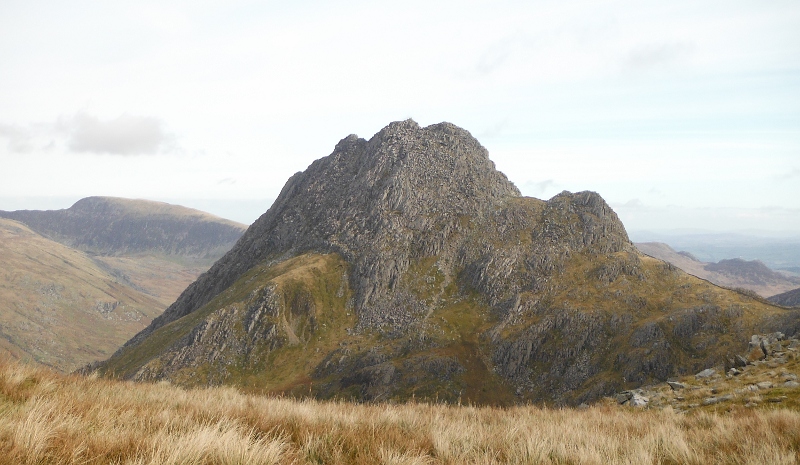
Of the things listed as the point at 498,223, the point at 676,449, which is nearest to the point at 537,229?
the point at 498,223

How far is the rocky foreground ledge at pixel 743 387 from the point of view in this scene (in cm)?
1639

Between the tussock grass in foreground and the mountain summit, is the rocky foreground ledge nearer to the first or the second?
the tussock grass in foreground

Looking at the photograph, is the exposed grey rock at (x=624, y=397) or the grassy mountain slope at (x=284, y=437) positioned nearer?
the grassy mountain slope at (x=284, y=437)

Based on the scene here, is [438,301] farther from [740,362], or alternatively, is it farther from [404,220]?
[740,362]

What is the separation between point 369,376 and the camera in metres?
115

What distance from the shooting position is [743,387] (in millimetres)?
19469

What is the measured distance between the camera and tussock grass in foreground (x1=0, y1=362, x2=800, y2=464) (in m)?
5.58

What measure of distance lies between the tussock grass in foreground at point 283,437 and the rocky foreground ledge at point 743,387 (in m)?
7.37

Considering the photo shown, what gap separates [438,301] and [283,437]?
133m

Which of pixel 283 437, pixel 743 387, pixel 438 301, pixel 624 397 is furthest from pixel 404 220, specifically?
pixel 283 437

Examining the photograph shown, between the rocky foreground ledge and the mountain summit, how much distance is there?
7222 centimetres

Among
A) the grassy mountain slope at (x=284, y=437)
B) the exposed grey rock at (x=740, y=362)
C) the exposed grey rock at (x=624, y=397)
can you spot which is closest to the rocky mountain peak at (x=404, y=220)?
the exposed grey rock at (x=740, y=362)

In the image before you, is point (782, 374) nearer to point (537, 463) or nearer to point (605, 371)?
point (537, 463)

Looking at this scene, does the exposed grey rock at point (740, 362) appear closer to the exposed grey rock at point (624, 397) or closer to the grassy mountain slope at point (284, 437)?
the exposed grey rock at point (624, 397)
